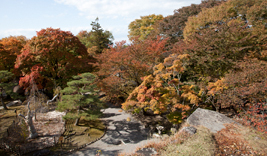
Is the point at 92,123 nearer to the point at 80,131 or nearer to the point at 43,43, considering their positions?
the point at 80,131

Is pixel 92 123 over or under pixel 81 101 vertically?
under

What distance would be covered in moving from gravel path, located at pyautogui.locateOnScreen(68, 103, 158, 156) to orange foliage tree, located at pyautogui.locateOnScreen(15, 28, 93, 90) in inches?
245

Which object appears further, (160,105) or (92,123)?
(92,123)

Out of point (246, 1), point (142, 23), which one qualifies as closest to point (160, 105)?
point (246, 1)

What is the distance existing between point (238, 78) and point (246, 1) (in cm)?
907

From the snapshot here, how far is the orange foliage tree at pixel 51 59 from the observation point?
1291 cm

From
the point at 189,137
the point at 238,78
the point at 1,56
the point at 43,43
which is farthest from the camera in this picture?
the point at 1,56

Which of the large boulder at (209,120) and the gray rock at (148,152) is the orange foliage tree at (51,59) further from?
the large boulder at (209,120)

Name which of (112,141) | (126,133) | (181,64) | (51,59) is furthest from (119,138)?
(51,59)

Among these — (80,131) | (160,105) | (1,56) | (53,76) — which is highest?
(1,56)

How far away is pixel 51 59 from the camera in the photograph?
13.8 metres

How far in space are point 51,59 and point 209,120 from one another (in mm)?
13945

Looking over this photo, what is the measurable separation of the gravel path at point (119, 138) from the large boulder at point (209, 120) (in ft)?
10.00

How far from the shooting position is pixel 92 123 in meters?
11.2
